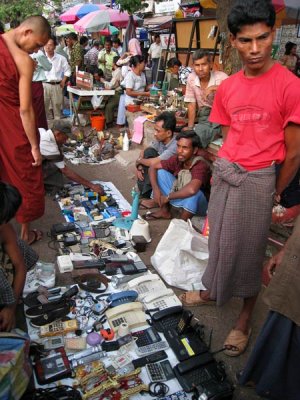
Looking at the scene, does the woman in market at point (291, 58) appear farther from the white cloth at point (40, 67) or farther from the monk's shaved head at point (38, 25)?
the monk's shaved head at point (38, 25)

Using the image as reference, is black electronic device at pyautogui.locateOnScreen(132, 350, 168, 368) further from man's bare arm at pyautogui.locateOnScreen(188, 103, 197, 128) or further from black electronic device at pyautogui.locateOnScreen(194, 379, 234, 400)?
man's bare arm at pyautogui.locateOnScreen(188, 103, 197, 128)

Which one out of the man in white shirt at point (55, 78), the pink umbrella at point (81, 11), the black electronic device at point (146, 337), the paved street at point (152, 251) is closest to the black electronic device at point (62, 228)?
the paved street at point (152, 251)

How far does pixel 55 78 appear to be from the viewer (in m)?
6.86

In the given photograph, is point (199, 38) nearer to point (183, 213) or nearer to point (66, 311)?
point (183, 213)

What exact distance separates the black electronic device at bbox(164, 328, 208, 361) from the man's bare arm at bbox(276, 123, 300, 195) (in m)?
0.98

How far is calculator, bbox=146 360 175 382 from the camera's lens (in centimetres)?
186

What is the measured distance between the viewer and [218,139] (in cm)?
395

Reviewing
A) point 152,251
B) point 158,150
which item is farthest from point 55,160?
point 152,251

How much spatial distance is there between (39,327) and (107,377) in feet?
1.83

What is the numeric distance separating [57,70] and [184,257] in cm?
557

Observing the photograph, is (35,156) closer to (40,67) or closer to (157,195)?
(157,195)

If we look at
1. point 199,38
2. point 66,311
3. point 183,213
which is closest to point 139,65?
point 199,38

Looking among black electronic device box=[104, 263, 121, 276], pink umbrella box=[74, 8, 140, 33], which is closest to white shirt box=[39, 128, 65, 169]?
black electronic device box=[104, 263, 121, 276]

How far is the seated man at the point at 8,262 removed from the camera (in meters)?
1.72
